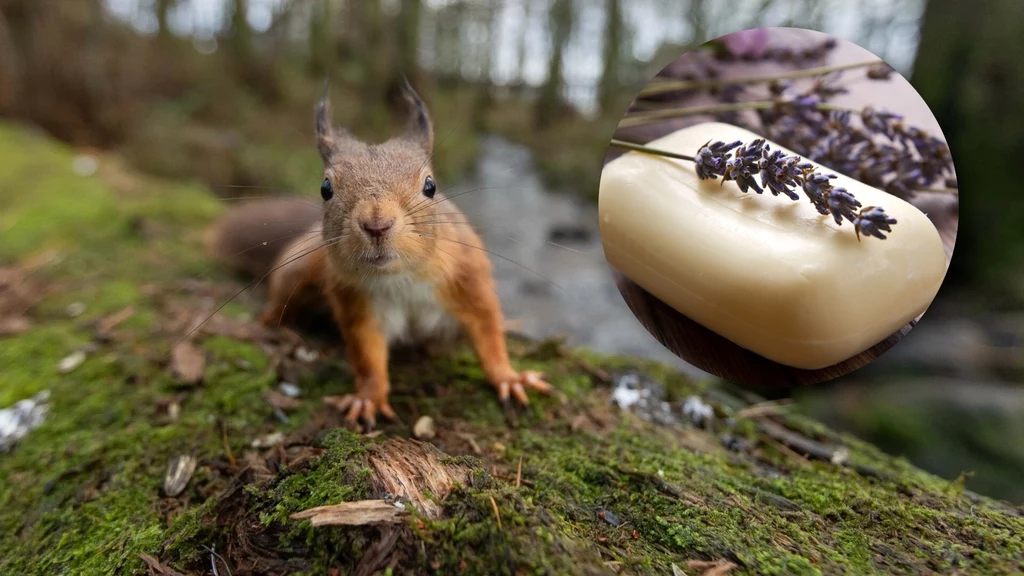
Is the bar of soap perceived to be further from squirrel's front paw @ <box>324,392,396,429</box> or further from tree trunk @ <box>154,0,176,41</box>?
tree trunk @ <box>154,0,176,41</box>

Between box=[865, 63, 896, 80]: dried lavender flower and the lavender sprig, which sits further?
box=[865, 63, 896, 80]: dried lavender flower

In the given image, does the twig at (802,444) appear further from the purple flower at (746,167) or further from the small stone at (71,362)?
the small stone at (71,362)

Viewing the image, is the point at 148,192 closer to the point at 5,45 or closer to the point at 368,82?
the point at 5,45

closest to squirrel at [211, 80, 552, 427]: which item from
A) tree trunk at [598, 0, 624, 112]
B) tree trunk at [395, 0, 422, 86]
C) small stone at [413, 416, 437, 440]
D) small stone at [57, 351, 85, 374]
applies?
small stone at [413, 416, 437, 440]

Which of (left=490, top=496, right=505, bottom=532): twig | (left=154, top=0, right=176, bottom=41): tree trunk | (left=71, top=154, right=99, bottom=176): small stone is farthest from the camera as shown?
(left=154, top=0, right=176, bottom=41): tree trunk

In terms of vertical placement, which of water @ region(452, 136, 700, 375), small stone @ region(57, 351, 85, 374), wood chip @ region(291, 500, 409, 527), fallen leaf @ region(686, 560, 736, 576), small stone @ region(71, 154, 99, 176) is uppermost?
small stone @ region(71, 154, 99, 176)

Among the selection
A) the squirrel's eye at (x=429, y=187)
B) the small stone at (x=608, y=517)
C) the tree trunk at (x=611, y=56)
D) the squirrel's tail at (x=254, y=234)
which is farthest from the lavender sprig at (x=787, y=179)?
the tree trunk at (x=611, y=56)

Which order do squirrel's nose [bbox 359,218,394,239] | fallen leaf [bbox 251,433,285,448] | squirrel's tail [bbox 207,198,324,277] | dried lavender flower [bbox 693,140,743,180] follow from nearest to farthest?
dried lavender flower [bbox 693,140,743,180] → squirrel's nose [bbox 359,218,394,239] → fallen leaf [bbox 251,433,285,448] → squirrel's tail [bbox 207,198,324,277]

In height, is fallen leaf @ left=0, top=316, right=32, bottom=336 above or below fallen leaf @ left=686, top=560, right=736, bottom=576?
below

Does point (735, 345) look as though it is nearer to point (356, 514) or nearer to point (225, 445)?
point (356, 514)
